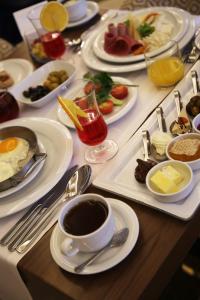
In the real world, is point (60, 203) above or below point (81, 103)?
below

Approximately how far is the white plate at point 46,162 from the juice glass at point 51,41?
44 centimetres

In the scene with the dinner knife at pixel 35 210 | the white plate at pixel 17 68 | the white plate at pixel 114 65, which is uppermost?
the white plate at pixel 114 65

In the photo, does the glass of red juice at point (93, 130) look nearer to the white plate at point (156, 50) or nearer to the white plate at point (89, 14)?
the white plate at point (156, 50)

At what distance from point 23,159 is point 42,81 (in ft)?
1.75

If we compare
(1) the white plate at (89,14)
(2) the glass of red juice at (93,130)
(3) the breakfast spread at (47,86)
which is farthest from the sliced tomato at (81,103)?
(1) the white plate at (89,14)

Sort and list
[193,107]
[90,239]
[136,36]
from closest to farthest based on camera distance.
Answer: [90,239] < [193,107] < [136,36]

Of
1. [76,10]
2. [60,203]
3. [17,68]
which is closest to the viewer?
[60,203]

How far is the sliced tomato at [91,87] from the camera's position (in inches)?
55.5

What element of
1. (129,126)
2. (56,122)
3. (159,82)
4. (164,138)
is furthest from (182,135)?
(56,122)

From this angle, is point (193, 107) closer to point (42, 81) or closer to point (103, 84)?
point (103, 84)

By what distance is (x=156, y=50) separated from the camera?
4.91ft

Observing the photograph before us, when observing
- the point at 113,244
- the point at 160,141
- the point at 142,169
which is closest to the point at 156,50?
the point at 160,141

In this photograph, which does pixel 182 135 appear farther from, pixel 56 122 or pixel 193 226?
pixel 56 122

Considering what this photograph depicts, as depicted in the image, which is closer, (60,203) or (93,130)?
(60,203)
